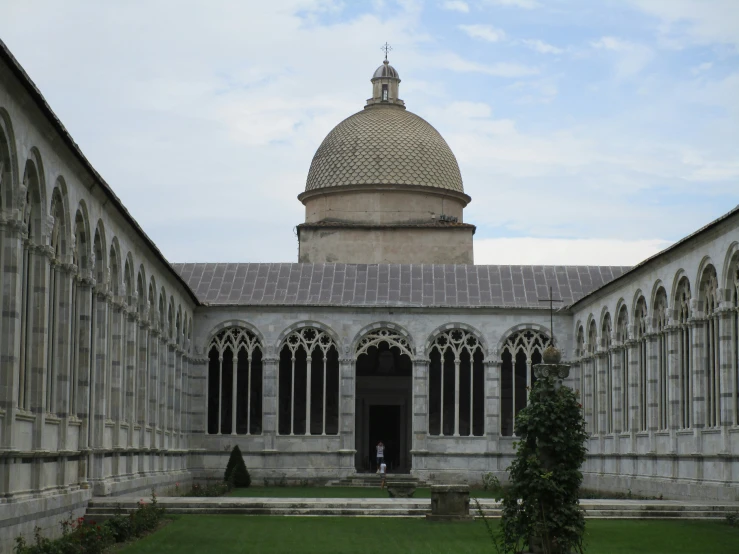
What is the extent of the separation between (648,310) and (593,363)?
7.96m

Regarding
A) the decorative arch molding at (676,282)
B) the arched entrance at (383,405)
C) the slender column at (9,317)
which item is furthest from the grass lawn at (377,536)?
the arched entrance at (383,405)

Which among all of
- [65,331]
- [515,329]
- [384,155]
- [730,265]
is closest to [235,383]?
[515,329]

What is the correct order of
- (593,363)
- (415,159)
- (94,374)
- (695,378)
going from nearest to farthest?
(94,374), (695,378), (593,363), (415,159)

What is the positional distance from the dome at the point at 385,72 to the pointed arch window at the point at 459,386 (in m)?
14.5

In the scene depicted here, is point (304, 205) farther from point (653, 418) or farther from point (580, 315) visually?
point (653, 418)

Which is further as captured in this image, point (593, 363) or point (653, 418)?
point (593, 363)

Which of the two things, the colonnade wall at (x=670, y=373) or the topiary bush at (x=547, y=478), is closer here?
the topiary bush at (x=547, y=478)

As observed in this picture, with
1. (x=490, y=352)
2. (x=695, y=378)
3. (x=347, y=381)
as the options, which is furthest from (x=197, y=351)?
(x=695, y=378)

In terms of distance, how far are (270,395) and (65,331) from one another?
23072 millimetres

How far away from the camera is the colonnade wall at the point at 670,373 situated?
1220 inches

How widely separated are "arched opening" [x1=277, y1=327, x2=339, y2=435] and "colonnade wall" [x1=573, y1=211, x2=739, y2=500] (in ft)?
33.5

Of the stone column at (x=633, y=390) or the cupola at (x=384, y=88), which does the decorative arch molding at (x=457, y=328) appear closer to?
the stone column at (x=633, y=390)

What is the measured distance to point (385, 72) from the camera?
6047 centimetres

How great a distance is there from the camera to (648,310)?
38.1 meters
